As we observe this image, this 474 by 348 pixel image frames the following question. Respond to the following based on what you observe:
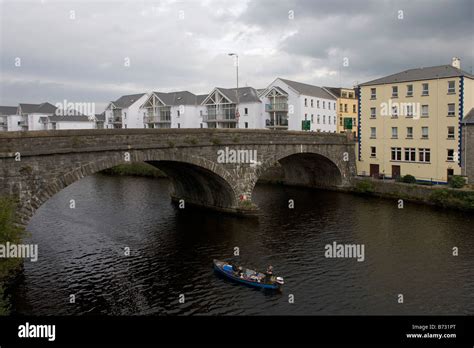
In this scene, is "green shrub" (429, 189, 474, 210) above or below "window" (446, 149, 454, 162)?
below

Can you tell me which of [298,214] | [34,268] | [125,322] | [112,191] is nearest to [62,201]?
[112,191]

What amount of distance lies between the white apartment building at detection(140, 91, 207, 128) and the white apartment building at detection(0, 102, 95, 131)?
80.0ft

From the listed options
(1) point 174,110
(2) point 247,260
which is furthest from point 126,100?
(2) point 247,260

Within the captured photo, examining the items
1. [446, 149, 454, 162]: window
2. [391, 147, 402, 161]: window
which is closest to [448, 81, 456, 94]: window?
[446, 149, 454, 162]: window

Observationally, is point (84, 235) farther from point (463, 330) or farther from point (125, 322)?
point (463, 330)

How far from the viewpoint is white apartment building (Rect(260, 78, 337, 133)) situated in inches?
3027

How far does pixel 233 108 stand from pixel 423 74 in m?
37.1

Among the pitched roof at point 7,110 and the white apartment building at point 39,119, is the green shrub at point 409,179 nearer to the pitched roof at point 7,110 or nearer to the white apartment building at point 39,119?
the white apartment building at point 39,119

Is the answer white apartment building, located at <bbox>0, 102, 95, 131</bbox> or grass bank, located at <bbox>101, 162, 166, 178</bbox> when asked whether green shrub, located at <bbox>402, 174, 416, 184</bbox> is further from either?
white apartment building, located at <bbox>0, 102, 95, 131</bbox>

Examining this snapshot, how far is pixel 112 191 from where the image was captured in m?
60.4

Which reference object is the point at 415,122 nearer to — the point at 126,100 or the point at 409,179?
the point at 409,179

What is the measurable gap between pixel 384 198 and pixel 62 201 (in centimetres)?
3979

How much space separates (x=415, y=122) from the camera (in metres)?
56.4

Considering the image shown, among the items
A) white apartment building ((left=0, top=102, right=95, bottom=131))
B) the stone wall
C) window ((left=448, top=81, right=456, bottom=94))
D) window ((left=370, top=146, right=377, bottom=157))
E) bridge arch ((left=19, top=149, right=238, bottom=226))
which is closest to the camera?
bridge arch ((left=19, top=149, right=238, bottom=226))
